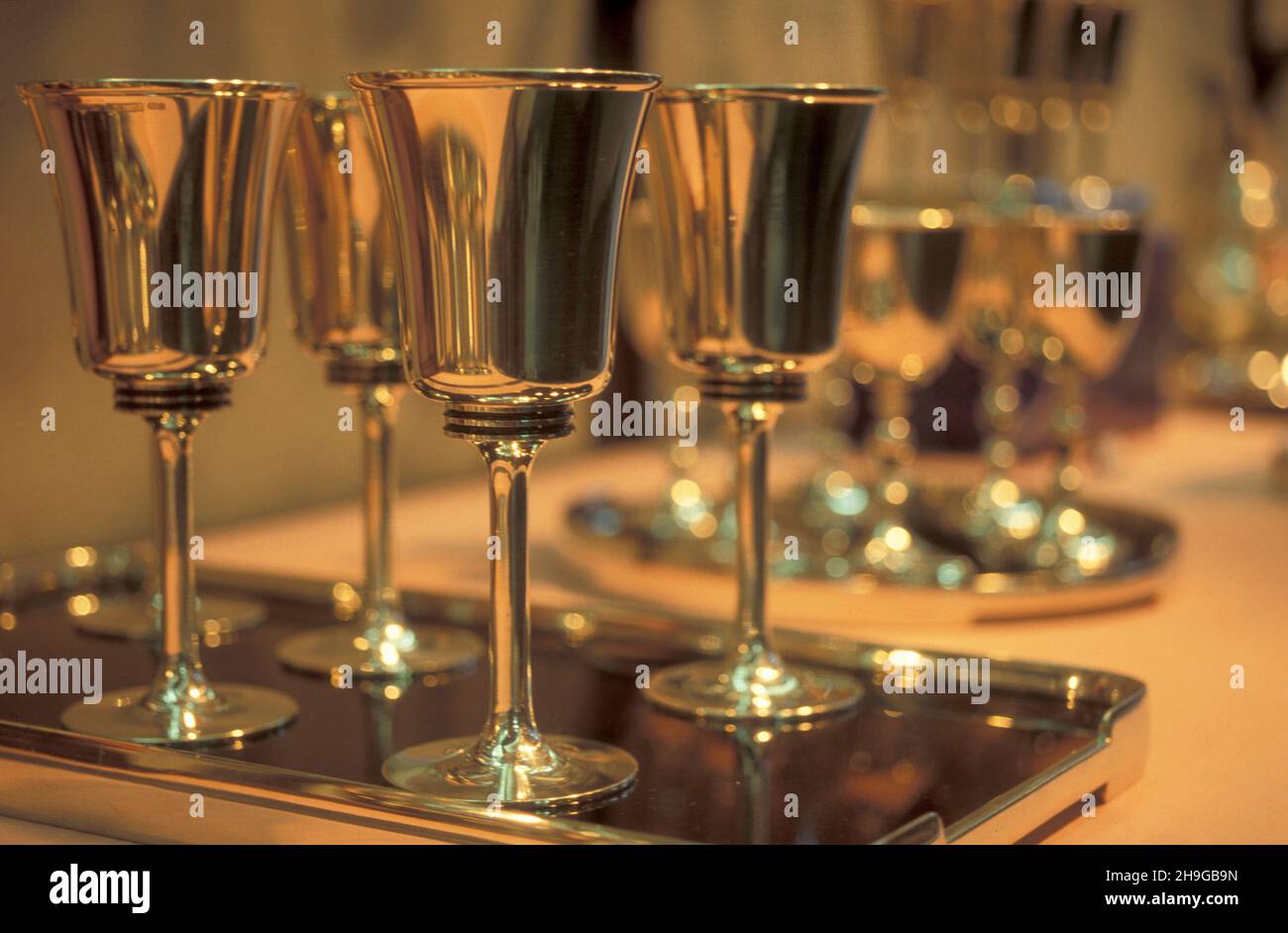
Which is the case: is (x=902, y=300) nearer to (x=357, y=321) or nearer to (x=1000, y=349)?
(x=1000, y=349)

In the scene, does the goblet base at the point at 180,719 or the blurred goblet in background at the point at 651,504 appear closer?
the goblet base at the point at 180,719

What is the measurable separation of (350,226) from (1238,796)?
1.21 ft

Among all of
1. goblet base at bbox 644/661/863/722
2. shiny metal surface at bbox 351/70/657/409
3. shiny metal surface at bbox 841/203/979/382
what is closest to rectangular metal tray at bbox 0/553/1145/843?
goblet base at bbox 644/661/863/722

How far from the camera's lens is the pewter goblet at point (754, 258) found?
58 centimetres

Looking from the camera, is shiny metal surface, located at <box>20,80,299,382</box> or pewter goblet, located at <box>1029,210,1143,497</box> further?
pewter goblet, located at <box>1029,210,1143,497</box>

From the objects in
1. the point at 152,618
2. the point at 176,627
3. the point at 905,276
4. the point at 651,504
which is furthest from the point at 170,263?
the point at 651,504

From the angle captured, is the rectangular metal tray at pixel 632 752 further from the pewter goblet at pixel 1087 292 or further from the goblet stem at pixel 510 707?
the pewter goblet at pixel 1087 292

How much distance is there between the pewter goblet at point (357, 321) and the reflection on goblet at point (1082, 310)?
0.35 m

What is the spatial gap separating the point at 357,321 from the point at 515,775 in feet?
0.75

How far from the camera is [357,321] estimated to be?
2.25 ft

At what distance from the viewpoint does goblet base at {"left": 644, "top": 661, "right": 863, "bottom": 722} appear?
61 centimetres

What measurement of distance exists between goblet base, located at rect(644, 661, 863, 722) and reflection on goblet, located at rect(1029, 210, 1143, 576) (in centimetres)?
28

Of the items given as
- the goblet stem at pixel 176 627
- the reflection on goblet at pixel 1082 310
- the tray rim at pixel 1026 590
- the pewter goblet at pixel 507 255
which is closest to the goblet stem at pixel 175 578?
the goblet stem at pixel 176 627

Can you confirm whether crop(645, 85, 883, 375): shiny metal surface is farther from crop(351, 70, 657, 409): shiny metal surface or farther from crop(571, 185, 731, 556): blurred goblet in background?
crop(571, 185, 731, 556): blurred goblet in background
